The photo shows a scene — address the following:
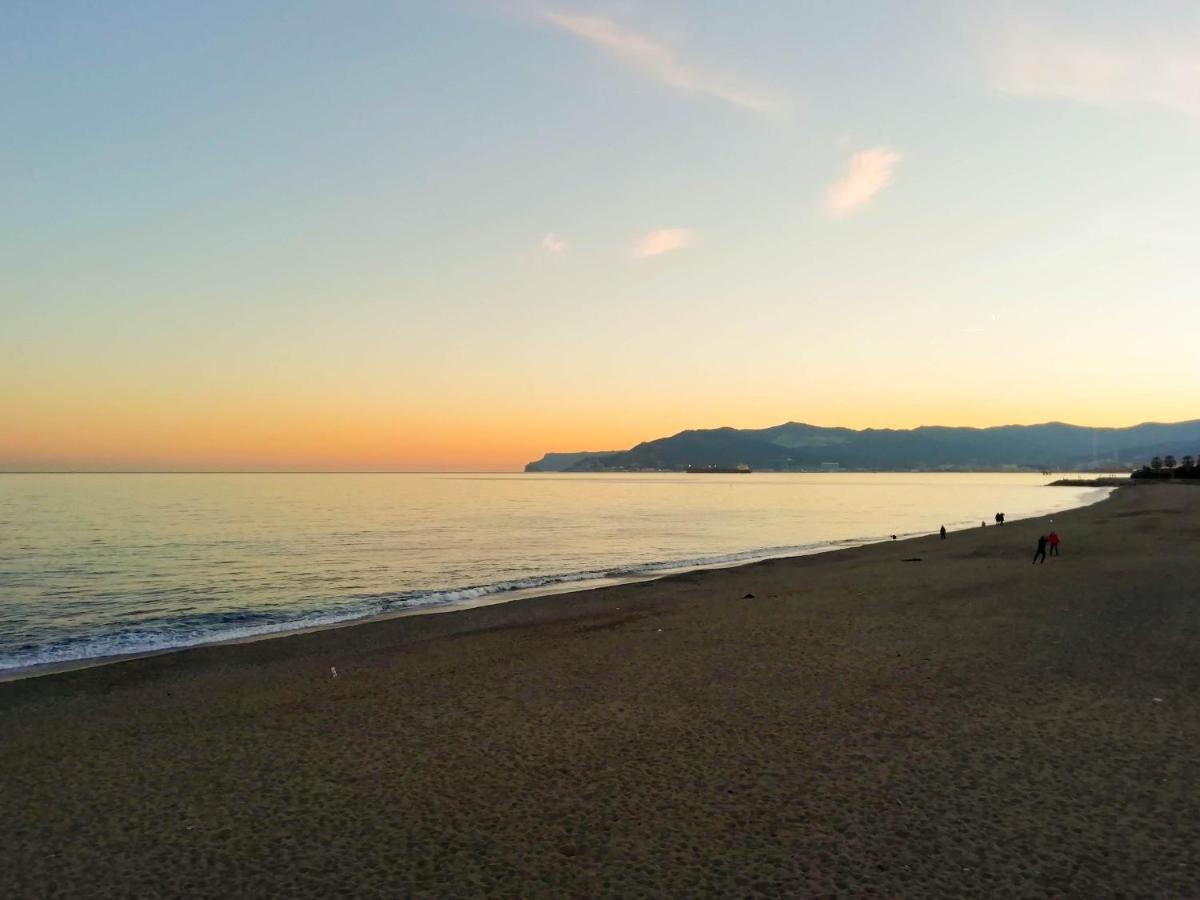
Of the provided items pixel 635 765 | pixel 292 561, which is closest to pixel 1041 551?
pixel 635 765

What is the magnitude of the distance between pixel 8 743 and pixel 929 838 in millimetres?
10696

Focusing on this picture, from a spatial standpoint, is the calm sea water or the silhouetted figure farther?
the silhouetted figure

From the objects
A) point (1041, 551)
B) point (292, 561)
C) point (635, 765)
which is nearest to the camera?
point (635, 765)

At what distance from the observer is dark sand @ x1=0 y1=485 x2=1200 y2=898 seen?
5.95 m

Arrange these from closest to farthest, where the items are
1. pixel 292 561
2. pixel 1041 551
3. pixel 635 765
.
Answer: pixel 635 765
pixel 1041 551
pixel 292 561

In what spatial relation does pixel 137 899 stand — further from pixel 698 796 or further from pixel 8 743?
pixel 8 743

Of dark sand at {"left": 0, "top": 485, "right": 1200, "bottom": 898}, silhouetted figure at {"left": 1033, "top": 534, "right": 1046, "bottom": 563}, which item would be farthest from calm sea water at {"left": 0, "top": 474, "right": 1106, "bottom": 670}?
silhouetted figure at {"left": 1033, "top": 534, "right": 1046, "bottom": 563}

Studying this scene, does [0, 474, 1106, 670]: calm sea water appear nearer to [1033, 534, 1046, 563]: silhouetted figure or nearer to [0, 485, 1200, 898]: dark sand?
[0, 485, 1200, 898]: dark sand

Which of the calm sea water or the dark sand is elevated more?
the dark sand

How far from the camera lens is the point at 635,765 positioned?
8.17m

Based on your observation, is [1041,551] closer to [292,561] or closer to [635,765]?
[635,765]

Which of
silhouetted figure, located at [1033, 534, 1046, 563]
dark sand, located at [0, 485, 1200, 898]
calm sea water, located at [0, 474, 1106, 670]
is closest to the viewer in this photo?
dark sand, located at [0, 485, 1200, 898]

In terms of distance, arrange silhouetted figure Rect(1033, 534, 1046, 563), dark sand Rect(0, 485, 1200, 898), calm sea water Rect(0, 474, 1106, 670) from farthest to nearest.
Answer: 1. silhouetted figure Rect(1033, 534, 1046, 563)
2. calm sea water Rect(0, 474, 1106, 670)
3. dark sand Rect(0, 485, 1200, 898)

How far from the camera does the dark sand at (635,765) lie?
595 centimetres
